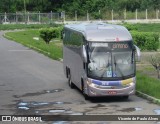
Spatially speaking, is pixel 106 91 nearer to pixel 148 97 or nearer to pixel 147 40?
pixel 148 97

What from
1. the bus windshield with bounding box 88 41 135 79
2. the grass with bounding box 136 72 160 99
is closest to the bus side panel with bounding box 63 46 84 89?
the bus windshield with bounding box 88 41 135 79

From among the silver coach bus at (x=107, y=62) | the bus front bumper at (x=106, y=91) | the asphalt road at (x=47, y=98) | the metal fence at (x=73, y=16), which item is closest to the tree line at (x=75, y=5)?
the metal fence at (x=73, y=16)

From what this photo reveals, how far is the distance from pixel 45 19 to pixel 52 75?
6909cm

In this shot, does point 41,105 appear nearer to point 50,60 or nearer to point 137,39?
point 50,60

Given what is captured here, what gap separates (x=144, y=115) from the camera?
1573 cm

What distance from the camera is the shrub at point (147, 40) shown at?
3862 centimetres

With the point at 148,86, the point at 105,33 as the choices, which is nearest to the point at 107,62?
the point at 105,33

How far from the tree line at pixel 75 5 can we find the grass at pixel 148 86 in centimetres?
7107

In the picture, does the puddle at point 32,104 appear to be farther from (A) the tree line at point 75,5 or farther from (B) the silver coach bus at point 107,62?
(A) the tree line at point 75,5

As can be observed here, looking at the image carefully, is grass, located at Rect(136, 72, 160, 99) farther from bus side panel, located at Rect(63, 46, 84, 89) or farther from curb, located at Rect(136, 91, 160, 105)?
bus side panel, located at Rect(63, 46, 84, 89)

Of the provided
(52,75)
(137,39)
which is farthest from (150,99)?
(137,39)

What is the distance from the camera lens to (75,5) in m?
99.8

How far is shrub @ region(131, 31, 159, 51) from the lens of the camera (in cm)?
3862

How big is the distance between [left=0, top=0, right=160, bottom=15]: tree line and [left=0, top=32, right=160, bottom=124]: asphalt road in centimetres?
6616
